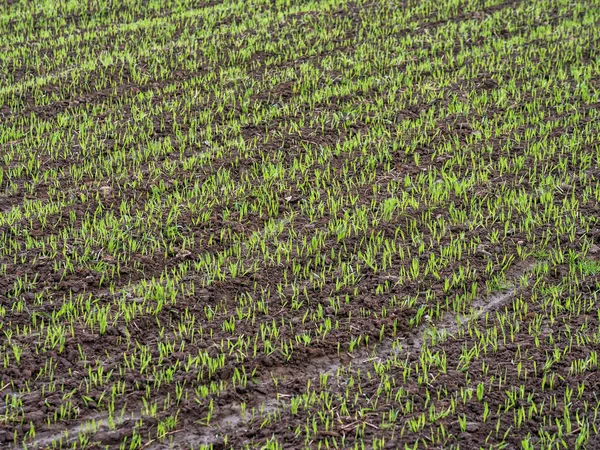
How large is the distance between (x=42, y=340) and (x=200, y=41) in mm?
5769

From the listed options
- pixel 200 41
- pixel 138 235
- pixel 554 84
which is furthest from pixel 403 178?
pixel 200 41

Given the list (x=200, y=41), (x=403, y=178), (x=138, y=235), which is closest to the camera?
(x=138, y=235)

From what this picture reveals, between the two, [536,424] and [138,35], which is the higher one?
[138,35]

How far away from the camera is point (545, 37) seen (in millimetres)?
9883

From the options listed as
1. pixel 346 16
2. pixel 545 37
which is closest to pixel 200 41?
pixel 346 16

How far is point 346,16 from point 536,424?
293 inches

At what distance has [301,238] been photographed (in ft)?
19.3

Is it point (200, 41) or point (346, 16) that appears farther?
point (346, 16)

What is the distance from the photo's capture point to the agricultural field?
4.25 metres

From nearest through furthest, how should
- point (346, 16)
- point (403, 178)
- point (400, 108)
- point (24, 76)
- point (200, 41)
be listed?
point (403, 178) < point (400, 108) < point (24, 76) < point (200, 41) < point (346, 16)

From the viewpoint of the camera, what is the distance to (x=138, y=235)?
5879 mm

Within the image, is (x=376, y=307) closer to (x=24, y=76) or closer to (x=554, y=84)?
(x=554, y=84)

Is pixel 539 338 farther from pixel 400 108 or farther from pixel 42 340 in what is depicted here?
pixel 400 108

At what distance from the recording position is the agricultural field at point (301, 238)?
4.25m
